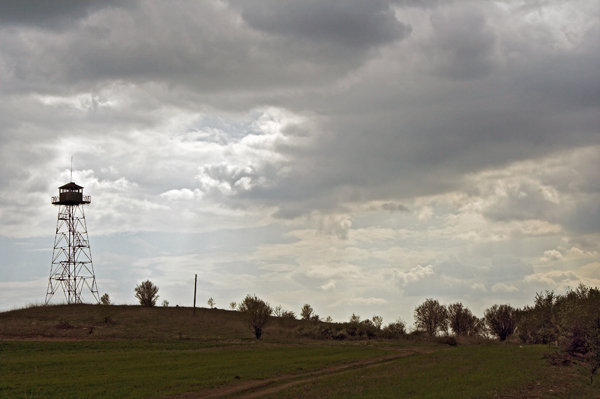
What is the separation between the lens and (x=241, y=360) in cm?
4253

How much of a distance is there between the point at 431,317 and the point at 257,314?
1924 inches

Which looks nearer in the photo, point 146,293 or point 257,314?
point 257,314

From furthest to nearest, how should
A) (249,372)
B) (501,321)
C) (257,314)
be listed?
(501,321), (257,314), (249,372)

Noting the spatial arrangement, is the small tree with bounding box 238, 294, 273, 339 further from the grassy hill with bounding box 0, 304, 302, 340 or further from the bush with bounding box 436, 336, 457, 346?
the bush with bounding box 436, 336, 457, 346

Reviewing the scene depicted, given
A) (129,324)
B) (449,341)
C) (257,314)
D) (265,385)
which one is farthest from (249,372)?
(129,324)

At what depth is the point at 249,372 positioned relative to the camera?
1394 inches

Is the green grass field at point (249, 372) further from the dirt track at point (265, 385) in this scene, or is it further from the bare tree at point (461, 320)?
the bare tree at point (461, 320)

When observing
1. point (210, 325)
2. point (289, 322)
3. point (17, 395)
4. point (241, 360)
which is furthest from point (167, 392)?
point (289, 322)

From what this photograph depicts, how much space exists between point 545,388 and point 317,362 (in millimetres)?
18735

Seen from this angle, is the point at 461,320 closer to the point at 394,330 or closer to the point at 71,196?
the point at 394,330

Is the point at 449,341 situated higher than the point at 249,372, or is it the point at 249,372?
the point at 249,372

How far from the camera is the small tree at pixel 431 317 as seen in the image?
106438mm

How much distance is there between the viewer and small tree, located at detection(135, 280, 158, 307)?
108812 millimetres

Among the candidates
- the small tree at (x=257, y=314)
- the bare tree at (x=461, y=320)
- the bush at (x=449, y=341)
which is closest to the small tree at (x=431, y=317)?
the bare tree at (x=461, y=320)
